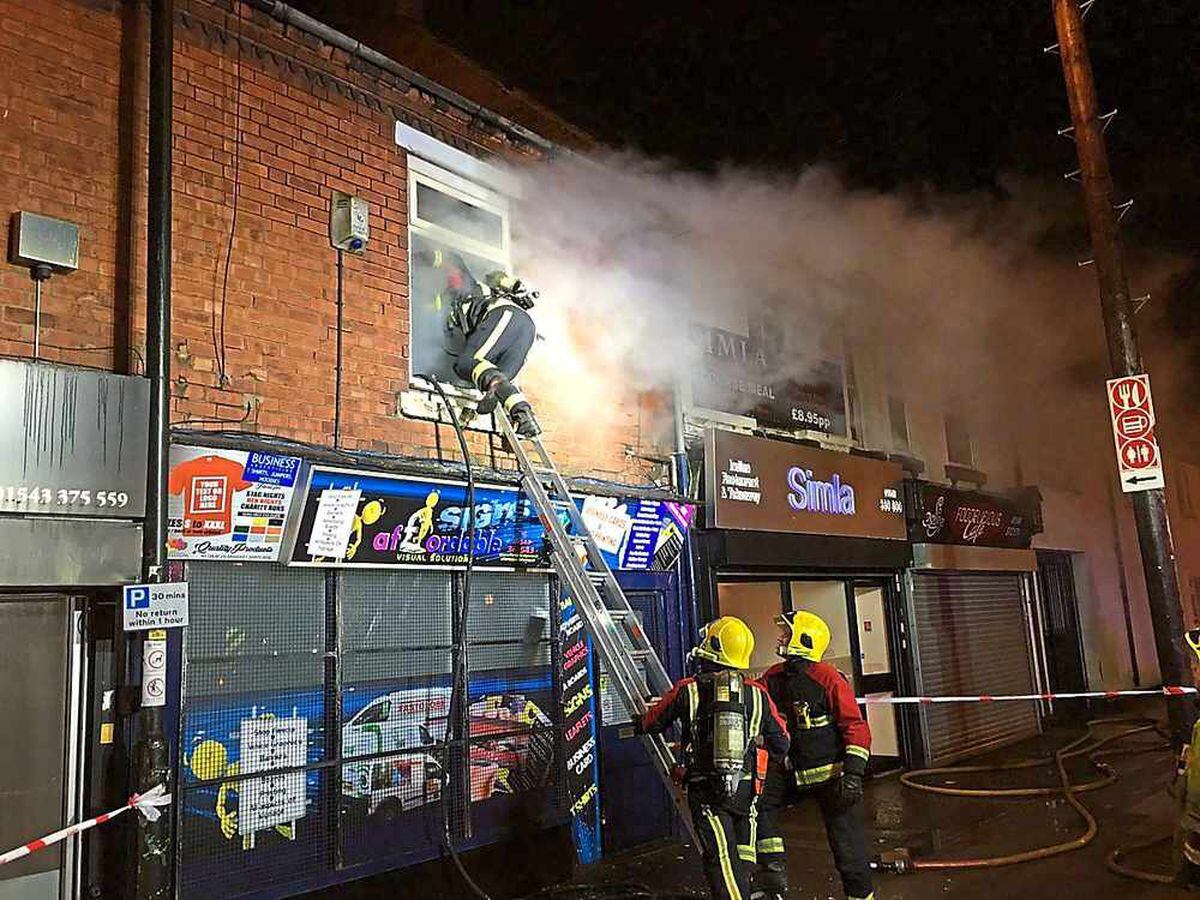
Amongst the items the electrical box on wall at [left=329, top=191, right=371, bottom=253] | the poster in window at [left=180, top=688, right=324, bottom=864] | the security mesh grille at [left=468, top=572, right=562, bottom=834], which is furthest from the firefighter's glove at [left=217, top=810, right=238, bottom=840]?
the electrical box on wall at [left=329, top=191, right=371, bottom=253]

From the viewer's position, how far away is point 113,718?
5.00 metres

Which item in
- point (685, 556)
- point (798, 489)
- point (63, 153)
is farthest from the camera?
point (798, 489)

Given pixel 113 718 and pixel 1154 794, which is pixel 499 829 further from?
pixel 1154 794

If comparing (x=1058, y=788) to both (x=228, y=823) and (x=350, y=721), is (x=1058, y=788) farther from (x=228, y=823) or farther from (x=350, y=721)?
(x=228, y=823)

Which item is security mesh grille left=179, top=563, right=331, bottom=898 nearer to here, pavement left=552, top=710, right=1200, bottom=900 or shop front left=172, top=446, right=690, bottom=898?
shop front left=172, top=446, right=690, bottom=898

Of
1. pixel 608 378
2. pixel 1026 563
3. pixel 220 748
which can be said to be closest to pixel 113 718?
pixel 220 748

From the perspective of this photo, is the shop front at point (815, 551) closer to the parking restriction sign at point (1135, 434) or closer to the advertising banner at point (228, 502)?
the parking restriction sign at point (1135, 434)

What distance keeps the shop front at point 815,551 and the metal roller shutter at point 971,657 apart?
43 centimetres

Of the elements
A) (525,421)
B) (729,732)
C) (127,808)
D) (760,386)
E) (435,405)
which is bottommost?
(127,808)

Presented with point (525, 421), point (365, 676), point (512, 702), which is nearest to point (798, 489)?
point (525, 421)

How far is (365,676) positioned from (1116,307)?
6.49 metres

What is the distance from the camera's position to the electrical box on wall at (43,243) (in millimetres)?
4871

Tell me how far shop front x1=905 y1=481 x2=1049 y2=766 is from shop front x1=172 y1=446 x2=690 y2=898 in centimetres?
501

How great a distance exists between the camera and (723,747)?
5.19 metres
